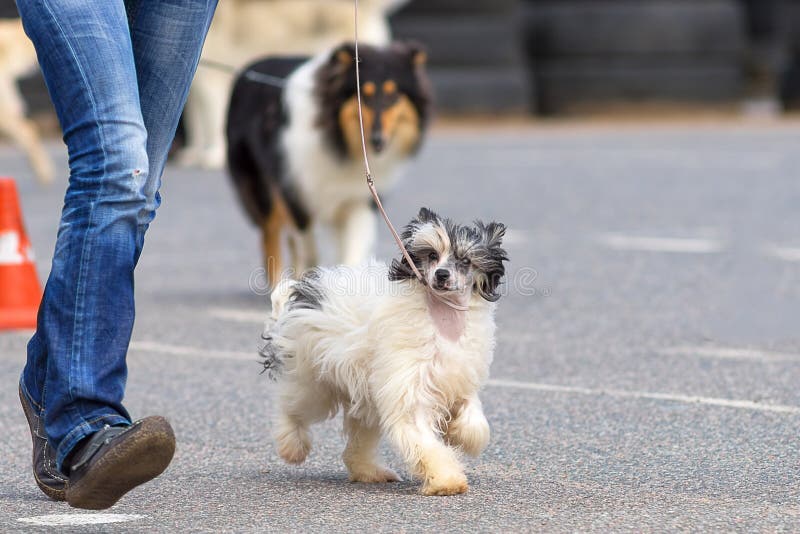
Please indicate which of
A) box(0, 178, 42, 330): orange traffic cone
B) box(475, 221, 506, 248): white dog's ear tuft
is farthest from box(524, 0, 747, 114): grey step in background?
box(475, 221, 506, 248): white dog's ear tuft

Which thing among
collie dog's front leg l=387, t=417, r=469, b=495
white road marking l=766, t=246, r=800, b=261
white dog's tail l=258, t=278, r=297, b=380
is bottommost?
white road marking l=766, t=246, r=800, b=261

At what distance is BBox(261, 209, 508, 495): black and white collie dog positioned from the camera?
434 cm

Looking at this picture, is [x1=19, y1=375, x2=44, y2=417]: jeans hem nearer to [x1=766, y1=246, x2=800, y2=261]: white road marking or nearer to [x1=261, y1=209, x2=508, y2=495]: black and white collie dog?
[x1=261, y1=209, x2=508, y2=495]: black and white collie dog

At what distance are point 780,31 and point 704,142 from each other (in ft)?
40.1

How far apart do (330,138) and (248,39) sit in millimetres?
9655

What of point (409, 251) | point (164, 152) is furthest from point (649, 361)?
point (164, 152)

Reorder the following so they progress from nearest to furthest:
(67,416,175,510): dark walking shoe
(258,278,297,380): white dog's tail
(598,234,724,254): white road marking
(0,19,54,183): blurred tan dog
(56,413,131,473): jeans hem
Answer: (67,416,175,510): dark walking shoe, (56,413,131,473): jeans hem, (258,278,297,380): white dog's tail, (598,234,724,254): white road marking, (0,19,54,183): blurred tan dog

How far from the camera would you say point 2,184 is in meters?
7.73

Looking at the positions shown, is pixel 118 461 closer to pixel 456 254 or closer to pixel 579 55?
pixel 456 254

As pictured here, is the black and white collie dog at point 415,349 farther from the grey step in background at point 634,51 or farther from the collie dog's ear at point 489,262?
the grey step in background at point 634,51

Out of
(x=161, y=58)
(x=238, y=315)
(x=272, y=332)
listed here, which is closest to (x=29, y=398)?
(x=272, y=332)

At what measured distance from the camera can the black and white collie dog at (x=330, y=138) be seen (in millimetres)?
8633

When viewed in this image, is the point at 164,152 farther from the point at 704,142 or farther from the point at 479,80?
the point at 479,80

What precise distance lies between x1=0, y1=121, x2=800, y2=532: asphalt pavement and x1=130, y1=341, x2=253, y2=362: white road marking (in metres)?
0.02
